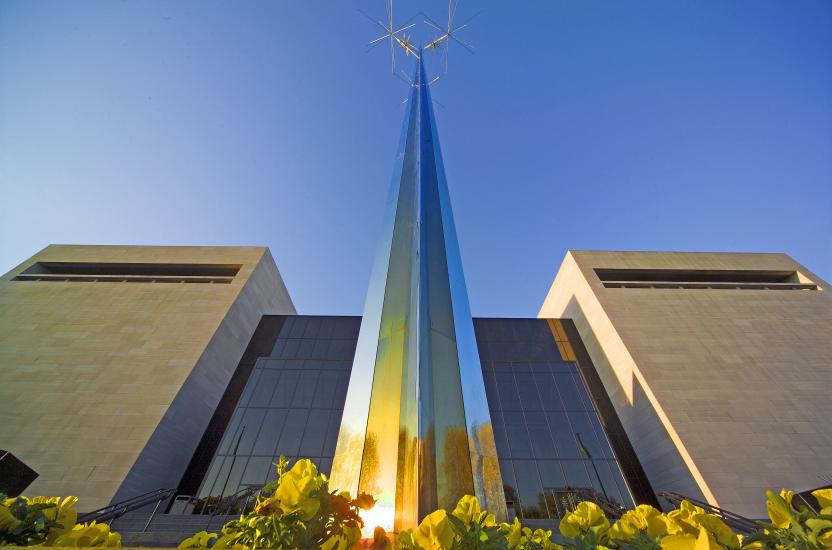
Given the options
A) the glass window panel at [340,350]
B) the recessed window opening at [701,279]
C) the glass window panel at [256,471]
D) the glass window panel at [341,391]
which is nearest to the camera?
the glass window panel at [256,471]

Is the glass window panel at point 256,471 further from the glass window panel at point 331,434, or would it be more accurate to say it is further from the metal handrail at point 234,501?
the glass window panel at point 331,434

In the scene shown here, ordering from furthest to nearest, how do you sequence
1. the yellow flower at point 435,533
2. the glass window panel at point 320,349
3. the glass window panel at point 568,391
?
the glass window panel at point 320,349, the glass window panel at point 568,391, the yellow flower at point 435,533

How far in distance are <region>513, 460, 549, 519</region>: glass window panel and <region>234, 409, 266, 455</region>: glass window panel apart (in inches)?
395

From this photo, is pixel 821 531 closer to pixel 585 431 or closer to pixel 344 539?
pixel 344 539

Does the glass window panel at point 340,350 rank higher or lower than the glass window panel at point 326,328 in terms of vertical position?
lower

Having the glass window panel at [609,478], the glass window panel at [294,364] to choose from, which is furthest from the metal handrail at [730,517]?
the glass window panel at [294,364]

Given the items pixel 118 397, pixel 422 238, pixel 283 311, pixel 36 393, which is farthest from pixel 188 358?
pixel 422 238

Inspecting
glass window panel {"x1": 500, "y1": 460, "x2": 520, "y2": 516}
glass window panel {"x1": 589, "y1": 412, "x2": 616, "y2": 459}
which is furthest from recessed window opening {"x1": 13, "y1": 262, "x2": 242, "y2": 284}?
glass window panel {"x1": 589, "y1": 412, "x2": 616, "y2": 459}

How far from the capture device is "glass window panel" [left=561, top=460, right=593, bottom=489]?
1248 cm

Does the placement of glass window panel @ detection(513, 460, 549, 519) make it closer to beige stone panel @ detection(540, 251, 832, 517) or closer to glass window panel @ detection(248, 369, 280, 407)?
beige stone panel @ detection(540, 251, 832, 517)

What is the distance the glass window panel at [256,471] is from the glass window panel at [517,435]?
905 cm

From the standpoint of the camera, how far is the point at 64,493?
33.9 ft

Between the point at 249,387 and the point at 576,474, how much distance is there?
13.6 metres

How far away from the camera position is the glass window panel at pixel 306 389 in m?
15.1
